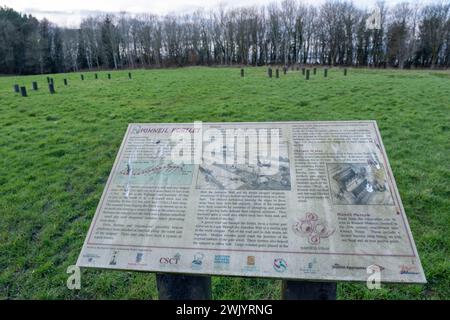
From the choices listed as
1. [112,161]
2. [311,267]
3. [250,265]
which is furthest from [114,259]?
[112,161]

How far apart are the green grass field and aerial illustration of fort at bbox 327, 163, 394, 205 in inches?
54.0

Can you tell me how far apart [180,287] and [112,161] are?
14.8 ft

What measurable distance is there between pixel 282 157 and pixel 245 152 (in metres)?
0.37

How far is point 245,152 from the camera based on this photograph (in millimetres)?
2881

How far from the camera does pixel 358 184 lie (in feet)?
8.24

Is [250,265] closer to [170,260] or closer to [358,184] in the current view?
[170,260]

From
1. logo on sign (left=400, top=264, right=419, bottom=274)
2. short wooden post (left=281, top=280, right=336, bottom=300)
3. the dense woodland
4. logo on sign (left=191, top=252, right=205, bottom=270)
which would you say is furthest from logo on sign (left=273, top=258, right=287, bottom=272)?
the dense woodland

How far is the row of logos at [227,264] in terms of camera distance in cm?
209

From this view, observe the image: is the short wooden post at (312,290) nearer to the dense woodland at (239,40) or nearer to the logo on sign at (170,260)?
the logo on sign at (170,260)

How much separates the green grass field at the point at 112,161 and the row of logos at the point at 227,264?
3.86 feet

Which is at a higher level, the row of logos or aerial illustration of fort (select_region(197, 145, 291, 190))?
aerial illustration of fort (select_region(197, 145, 291, 190))

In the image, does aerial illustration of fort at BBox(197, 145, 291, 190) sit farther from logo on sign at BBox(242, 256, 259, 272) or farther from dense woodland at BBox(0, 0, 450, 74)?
dense woodland at BBox(0, 0, 450, 74)

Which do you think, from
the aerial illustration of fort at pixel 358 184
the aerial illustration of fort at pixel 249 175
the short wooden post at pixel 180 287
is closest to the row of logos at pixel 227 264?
Answer: the short wooden post at pixel 180 287

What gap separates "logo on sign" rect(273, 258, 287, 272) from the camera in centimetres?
212
